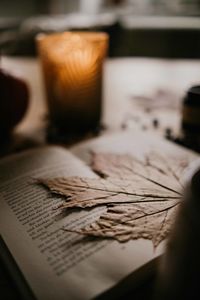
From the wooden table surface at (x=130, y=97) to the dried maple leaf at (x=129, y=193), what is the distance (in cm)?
7

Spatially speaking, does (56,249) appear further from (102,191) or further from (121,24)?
(121,24)

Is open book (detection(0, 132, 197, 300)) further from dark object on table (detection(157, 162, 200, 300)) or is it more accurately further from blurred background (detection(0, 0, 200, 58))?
blurred background (detection(0, 0, 200, 58))

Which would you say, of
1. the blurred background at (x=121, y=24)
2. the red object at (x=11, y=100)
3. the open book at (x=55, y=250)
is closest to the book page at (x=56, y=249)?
the open book at (x=55, y=250)

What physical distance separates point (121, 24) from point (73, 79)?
1796mm

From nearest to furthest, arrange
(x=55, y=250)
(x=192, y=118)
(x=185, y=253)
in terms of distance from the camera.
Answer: (x=185, y=253) < (x=55, y=250) < (x=192, y=118)

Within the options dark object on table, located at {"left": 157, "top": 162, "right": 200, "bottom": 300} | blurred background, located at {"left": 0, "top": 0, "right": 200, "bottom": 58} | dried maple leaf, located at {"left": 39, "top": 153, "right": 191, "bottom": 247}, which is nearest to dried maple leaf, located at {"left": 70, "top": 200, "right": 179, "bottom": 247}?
dried maple leaf, located at {"left": 39, "top": 153, "right": 191, "bottom": 247}

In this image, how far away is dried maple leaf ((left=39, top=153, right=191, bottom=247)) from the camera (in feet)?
1.27

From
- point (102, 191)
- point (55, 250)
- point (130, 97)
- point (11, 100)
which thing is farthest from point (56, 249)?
point (130, 97)

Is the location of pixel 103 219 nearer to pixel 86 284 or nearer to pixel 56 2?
pixel 86 284

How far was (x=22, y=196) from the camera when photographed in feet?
1.50

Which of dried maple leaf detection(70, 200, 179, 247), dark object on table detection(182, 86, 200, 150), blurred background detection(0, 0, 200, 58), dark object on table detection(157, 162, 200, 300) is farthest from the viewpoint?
blurred background detection(0, 0, 200, 58)

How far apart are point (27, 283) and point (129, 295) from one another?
97mm

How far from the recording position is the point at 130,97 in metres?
0.94

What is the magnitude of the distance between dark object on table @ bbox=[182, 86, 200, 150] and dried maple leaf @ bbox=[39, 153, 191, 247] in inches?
4.1
